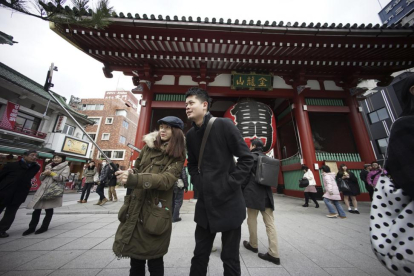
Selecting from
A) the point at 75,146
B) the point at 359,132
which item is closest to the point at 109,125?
the point at 75,146

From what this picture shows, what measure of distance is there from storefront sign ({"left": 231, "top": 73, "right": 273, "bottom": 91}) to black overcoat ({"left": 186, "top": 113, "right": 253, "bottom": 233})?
561 cm

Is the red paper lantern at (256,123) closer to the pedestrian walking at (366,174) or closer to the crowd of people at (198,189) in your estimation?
the pedestrian walking at (366,174)

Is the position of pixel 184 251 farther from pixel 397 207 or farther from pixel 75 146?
pixel 75 146

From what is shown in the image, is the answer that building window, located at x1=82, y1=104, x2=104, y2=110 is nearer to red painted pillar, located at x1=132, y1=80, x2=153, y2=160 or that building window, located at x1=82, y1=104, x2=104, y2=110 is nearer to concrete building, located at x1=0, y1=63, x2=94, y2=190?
concrete building, located at x1=0, y1=63, x2=94, y2=190

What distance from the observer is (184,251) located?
2430mm

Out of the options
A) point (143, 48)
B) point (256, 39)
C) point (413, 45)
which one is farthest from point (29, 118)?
point (413, 45)

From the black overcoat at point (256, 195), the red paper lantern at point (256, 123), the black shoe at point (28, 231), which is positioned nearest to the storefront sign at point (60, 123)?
the black shoe at point (28, 231)

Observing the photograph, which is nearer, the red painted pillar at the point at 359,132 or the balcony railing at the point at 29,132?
the red painted pillar at the point at 359,132

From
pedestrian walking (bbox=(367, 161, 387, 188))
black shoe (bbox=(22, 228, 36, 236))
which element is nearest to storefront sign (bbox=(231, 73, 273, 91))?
pedestrian walking (bbox=(367, 161, 387, 188))

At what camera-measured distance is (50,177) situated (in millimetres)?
3543

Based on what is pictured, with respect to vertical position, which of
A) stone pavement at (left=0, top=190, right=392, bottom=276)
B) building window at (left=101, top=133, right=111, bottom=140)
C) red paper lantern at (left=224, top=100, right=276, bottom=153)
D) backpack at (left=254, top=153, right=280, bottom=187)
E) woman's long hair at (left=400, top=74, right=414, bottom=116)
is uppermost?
building window at (left=101, top=133, right=111, bottom=140)

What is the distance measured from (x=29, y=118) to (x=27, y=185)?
567 inches

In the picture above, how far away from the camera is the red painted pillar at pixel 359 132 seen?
622cm

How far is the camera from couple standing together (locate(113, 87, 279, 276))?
1327mm
